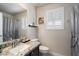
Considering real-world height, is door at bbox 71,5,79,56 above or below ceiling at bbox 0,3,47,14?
below

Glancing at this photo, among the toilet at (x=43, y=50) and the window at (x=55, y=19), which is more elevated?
the window at (x=55, y=19)

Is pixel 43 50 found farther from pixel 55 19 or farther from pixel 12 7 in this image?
pixel 12 7

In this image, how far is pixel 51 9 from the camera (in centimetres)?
168

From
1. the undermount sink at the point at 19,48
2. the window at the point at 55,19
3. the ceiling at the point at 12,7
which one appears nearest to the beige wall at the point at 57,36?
the window at the point at 55,19

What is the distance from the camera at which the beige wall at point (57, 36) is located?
5.44 ft

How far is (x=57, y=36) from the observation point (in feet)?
5.56

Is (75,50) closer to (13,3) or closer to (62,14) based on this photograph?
(62,14)

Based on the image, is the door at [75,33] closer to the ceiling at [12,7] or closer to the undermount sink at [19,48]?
the ceiling at [12,7]

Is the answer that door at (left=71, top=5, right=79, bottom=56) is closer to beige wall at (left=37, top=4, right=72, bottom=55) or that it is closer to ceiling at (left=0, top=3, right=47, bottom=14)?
beige wall at (left=37, top=4, right=72, bottom=55)

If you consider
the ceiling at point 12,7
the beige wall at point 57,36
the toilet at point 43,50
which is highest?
the ceiling at point 12,7

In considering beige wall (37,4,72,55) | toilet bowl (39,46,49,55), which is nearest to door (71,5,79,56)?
beige wall (37,4,72,55)

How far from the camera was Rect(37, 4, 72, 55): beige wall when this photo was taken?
1.66m

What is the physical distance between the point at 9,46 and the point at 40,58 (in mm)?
549

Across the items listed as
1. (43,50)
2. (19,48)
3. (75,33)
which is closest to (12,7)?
(19,48)
